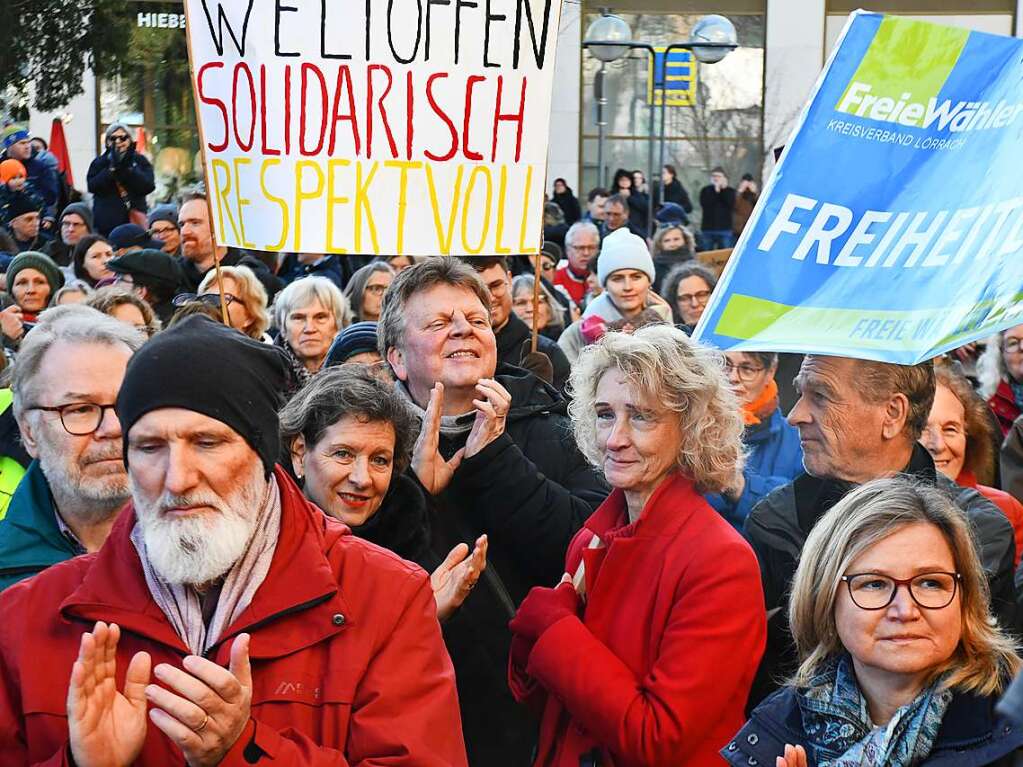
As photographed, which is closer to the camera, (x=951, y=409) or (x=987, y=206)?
(x=987, y=206)

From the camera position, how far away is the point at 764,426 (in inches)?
217

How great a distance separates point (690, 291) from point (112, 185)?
6639 millimetres

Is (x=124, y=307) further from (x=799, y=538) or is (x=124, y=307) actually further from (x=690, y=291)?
(x=799, y=538)

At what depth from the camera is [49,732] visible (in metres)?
2.86

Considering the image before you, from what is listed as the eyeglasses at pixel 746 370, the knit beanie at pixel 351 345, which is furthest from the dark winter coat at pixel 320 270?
the eyeglasses at pixel 746 370

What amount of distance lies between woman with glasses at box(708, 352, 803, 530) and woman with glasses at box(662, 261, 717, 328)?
2.02m

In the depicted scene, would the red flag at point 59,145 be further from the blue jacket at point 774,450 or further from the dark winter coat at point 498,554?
the dark winter coat at point 498,554

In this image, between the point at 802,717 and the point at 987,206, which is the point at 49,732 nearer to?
the point at 802,717

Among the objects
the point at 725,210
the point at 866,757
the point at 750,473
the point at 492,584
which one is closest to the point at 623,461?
the point at 492,584

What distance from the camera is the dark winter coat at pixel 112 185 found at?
12.9m

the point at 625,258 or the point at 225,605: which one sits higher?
the point at 225,605

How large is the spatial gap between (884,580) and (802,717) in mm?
323

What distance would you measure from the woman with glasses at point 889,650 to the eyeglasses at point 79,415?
1.64 m

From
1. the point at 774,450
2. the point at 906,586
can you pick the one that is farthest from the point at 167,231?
the point at 906,586
